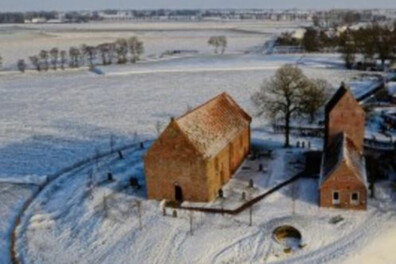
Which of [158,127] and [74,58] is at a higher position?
[74,58]

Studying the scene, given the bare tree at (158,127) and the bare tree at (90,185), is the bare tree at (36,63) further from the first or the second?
the bare tree at (90,185)

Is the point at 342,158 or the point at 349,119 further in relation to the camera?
the point at 349,119

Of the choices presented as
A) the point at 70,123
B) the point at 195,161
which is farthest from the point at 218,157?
the point at 70,123

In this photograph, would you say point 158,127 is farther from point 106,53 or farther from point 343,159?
point 106,53

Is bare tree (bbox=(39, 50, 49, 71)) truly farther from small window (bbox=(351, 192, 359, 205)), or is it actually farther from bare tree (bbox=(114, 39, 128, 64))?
small window (bbox=(351, 192, 359, 205))

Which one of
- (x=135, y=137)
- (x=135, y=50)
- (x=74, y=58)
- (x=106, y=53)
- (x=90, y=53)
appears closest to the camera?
(x=135, y=137)

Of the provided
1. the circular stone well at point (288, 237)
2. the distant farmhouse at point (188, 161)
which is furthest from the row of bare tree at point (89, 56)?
the circular stone well at point (288, 237)

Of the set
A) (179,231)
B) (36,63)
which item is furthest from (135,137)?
(36,63)
